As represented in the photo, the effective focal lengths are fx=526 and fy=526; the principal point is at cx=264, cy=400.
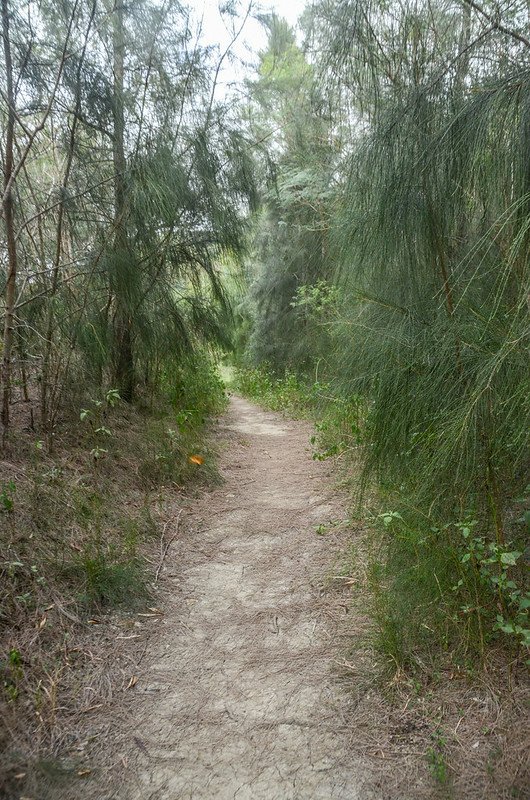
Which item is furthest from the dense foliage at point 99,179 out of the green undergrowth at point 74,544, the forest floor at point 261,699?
the forest floor at point 261,699

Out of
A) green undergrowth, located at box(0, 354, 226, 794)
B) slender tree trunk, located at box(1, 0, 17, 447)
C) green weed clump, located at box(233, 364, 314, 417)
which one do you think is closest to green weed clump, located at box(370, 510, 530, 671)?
green undergrowth, located at box(0, 354, 226, 794)

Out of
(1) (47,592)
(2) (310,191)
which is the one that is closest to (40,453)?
(1) (47,592)

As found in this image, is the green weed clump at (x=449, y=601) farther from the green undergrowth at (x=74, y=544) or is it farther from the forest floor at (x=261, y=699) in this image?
the green undergrowth at (x=74, y=544)

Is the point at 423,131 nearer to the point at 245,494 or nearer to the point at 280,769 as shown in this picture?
the point at 280,769

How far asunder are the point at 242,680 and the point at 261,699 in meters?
0.16

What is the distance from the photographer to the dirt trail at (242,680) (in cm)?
178

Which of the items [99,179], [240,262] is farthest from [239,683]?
[240,262]

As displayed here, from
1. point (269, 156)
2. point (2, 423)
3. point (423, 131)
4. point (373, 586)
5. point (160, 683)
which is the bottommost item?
point (160, 683)

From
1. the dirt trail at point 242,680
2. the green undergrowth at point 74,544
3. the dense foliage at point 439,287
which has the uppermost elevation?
the dense foliage at point 439,287

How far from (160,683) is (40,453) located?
2.26m

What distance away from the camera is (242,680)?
7.58 feet

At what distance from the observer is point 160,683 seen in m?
2.31

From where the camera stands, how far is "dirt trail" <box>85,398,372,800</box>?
1.78 meters

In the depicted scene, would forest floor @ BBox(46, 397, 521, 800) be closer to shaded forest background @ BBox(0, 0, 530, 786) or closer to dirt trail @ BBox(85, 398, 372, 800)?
dirt trail @ BBox(85, 398, 372, 800)
